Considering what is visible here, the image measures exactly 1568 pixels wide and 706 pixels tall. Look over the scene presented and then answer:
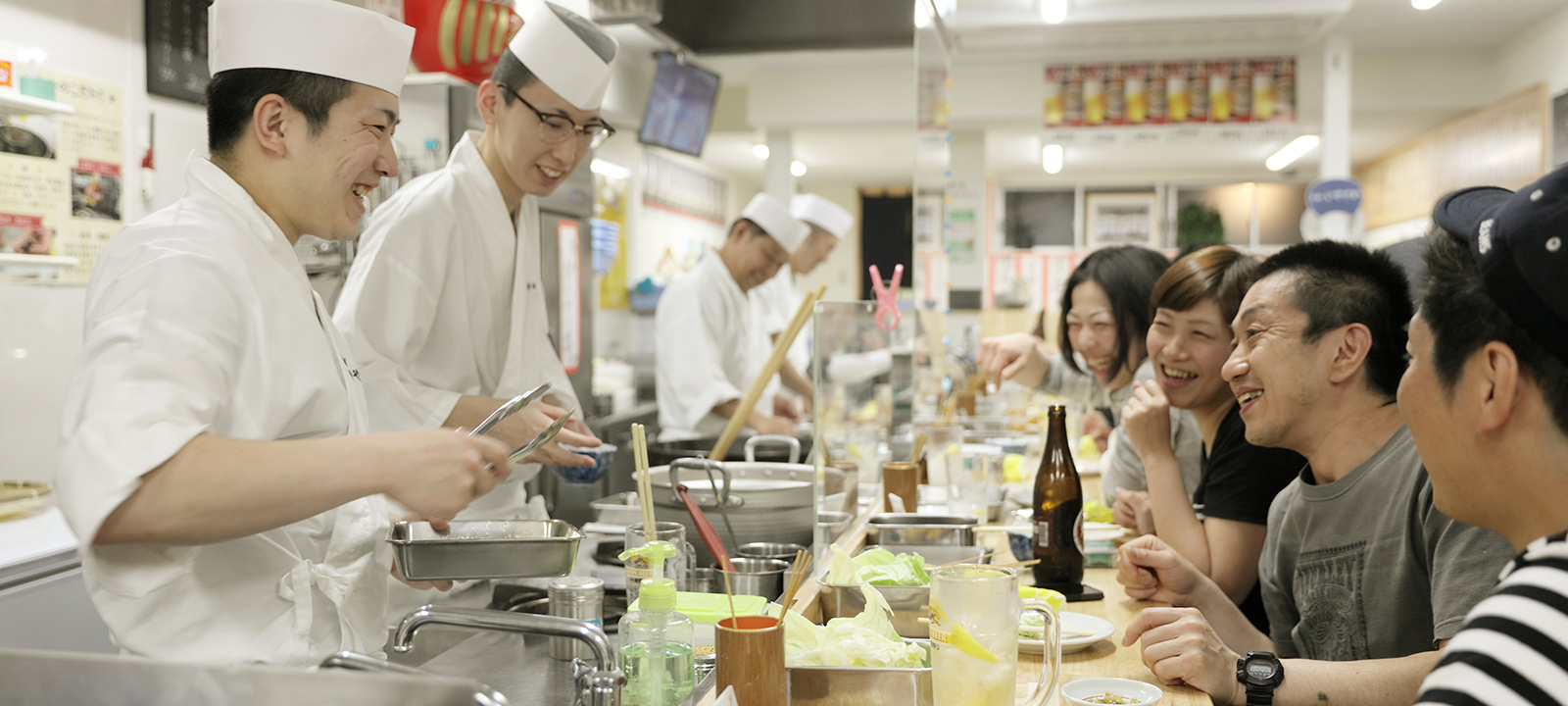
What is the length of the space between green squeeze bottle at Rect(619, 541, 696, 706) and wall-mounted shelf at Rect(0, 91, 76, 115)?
2.60 metres

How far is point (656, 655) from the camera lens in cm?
120

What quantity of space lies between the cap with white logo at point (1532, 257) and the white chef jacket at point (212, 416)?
124 centimetres

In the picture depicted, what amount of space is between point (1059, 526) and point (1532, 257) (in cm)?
114

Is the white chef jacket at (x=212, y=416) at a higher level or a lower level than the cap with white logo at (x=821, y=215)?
lower

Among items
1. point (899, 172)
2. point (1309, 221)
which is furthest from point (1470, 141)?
point (899, 172)

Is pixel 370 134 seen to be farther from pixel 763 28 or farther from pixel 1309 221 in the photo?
pixel 1309 221

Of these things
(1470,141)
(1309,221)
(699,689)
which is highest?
(1470,141)

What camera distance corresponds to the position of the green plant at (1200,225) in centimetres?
1148

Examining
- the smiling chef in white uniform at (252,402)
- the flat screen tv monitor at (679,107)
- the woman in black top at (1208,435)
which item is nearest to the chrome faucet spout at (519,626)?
Answer: the smiling chef in white uniform at (252,402)

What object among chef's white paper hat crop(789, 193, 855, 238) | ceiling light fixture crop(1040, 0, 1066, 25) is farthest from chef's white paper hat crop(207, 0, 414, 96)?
ceiling light fixture crop(1040, 0, 1066, 25)

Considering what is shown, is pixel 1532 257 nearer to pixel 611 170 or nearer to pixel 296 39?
pixel 296 39

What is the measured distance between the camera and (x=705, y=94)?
7477 millimetres

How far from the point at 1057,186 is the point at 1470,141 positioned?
4725 mm

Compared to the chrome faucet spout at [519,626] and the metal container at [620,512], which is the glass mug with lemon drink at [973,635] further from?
the metal container at [620,512]
